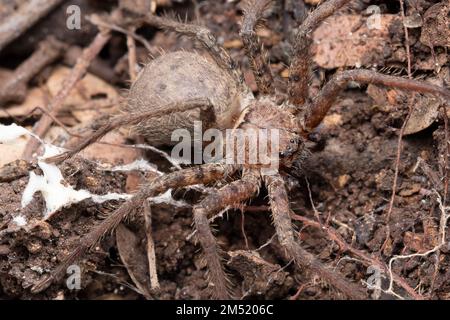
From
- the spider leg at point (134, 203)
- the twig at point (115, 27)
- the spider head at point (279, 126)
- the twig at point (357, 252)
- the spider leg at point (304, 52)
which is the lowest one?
the twig at point (357, 252)

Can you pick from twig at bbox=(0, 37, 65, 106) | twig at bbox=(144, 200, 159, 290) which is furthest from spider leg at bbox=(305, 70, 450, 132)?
twig at bbox=(0, 37, 65, 106)

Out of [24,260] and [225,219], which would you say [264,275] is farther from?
[24,260]

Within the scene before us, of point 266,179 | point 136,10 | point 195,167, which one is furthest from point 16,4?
point 266,179

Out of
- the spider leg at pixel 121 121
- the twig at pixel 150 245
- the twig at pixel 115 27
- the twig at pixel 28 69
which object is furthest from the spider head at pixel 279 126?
the twig at pixel 28 69

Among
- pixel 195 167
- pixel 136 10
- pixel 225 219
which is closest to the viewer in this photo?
pixel 195 167

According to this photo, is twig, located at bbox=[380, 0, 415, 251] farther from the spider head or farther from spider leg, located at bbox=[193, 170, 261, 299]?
spider leg, located at bbox=[193, 170, 261, 299]

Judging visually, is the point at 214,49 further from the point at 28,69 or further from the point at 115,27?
the point at 28,69

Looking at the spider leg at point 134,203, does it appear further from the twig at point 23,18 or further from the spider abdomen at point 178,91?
the twig at point 23,18

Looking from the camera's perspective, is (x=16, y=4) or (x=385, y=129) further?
(x=16, y=4)
